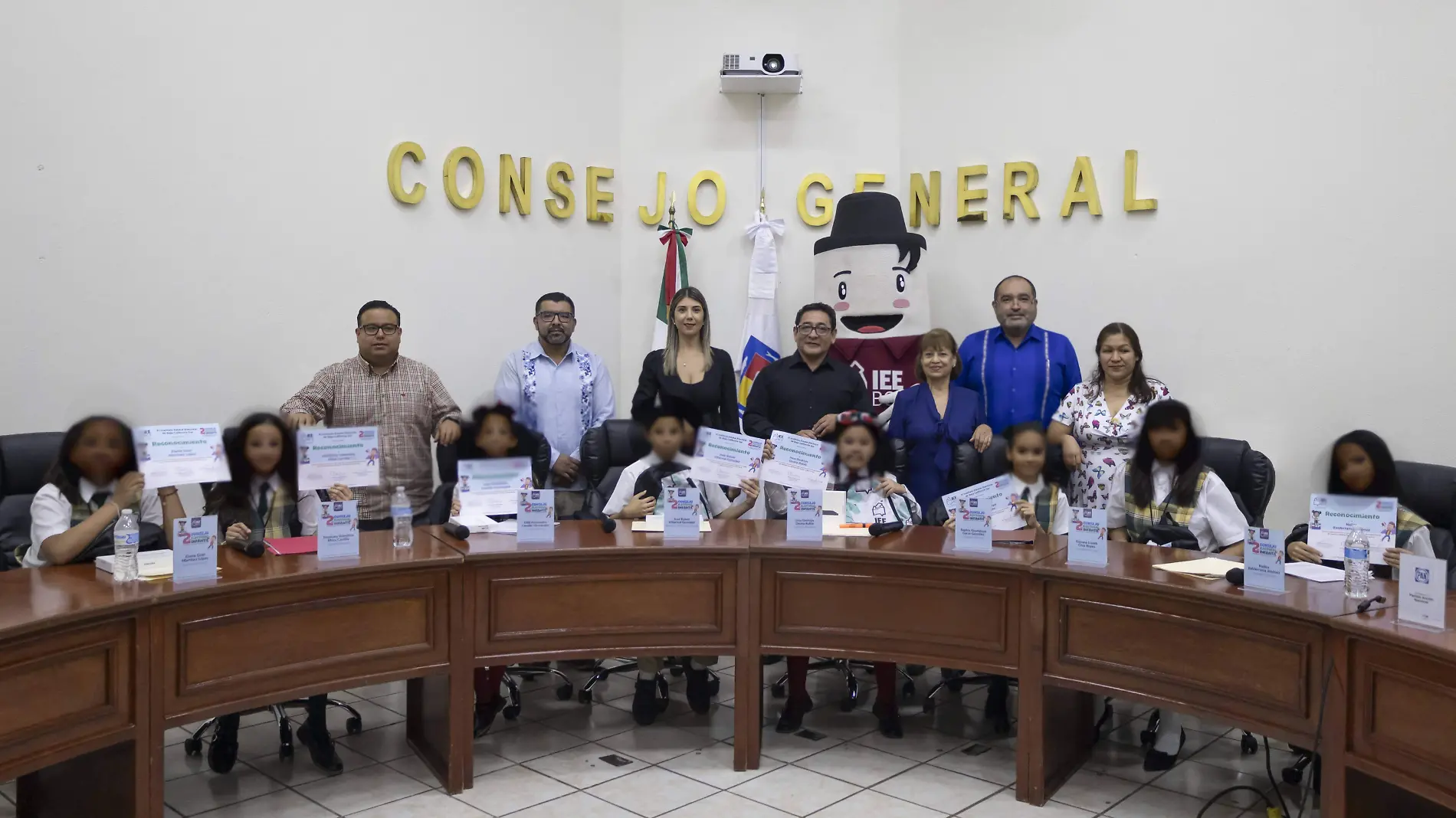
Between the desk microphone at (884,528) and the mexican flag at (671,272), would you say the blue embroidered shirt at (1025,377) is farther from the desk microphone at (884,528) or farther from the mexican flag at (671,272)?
the mexican flag at (671,272)

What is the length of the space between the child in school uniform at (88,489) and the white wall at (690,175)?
3.87 ft

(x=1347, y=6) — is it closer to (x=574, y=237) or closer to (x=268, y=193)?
(x=574, y=237)

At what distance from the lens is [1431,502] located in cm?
384

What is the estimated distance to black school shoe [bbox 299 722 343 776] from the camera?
146 inches

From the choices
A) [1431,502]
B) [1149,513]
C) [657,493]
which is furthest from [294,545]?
[1431,502]

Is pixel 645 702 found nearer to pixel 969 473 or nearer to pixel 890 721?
pixel 890 721

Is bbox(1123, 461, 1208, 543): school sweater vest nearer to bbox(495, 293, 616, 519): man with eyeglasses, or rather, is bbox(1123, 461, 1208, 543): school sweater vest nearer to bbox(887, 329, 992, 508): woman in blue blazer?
bbox(887, 329, 992, 508): woman in blue blazer

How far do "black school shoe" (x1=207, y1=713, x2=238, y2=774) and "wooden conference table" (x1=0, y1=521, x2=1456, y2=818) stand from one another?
1.69ft

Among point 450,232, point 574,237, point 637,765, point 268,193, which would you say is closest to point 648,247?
point 574,237

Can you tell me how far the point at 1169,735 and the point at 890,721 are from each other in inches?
39.0

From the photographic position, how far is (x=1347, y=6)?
15.8 ft

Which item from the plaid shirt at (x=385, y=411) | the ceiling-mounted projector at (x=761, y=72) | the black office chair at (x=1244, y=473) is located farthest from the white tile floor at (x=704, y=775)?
the ceiling-mounted projector at (x=761, y=72)

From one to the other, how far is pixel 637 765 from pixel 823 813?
0.75 meters

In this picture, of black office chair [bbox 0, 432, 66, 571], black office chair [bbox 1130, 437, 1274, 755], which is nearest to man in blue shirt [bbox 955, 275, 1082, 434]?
black office chair [bbox 1130, 437, 1274, 755]
